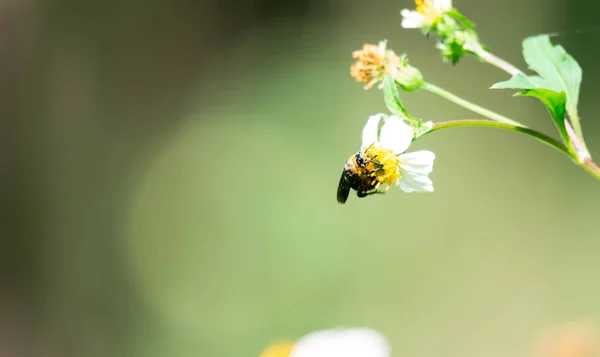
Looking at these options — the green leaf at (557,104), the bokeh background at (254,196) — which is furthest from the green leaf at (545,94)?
the bokeh background at (254,196)

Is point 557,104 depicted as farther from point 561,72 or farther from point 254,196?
point 254,196

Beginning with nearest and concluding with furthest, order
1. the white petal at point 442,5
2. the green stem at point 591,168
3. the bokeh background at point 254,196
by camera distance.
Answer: the green stem at point 591,168
the white petal at point 442,5
the bokeh background at point 254,196

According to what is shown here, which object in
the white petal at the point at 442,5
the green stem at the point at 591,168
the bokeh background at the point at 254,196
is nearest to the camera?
the green stem at the point at 591,168

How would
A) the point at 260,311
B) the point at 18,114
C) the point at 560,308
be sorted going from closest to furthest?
the point at 560,308
the point at 260,311
the point at 18,114

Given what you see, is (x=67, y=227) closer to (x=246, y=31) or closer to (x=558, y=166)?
(x=246, y=31)

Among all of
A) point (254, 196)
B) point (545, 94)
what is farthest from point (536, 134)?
point (254, 196)

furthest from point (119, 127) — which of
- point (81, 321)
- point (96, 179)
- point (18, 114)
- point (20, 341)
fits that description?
point (20, 341)

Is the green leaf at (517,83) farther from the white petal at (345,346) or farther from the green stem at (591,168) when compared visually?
→ the white petal at (345,346)
